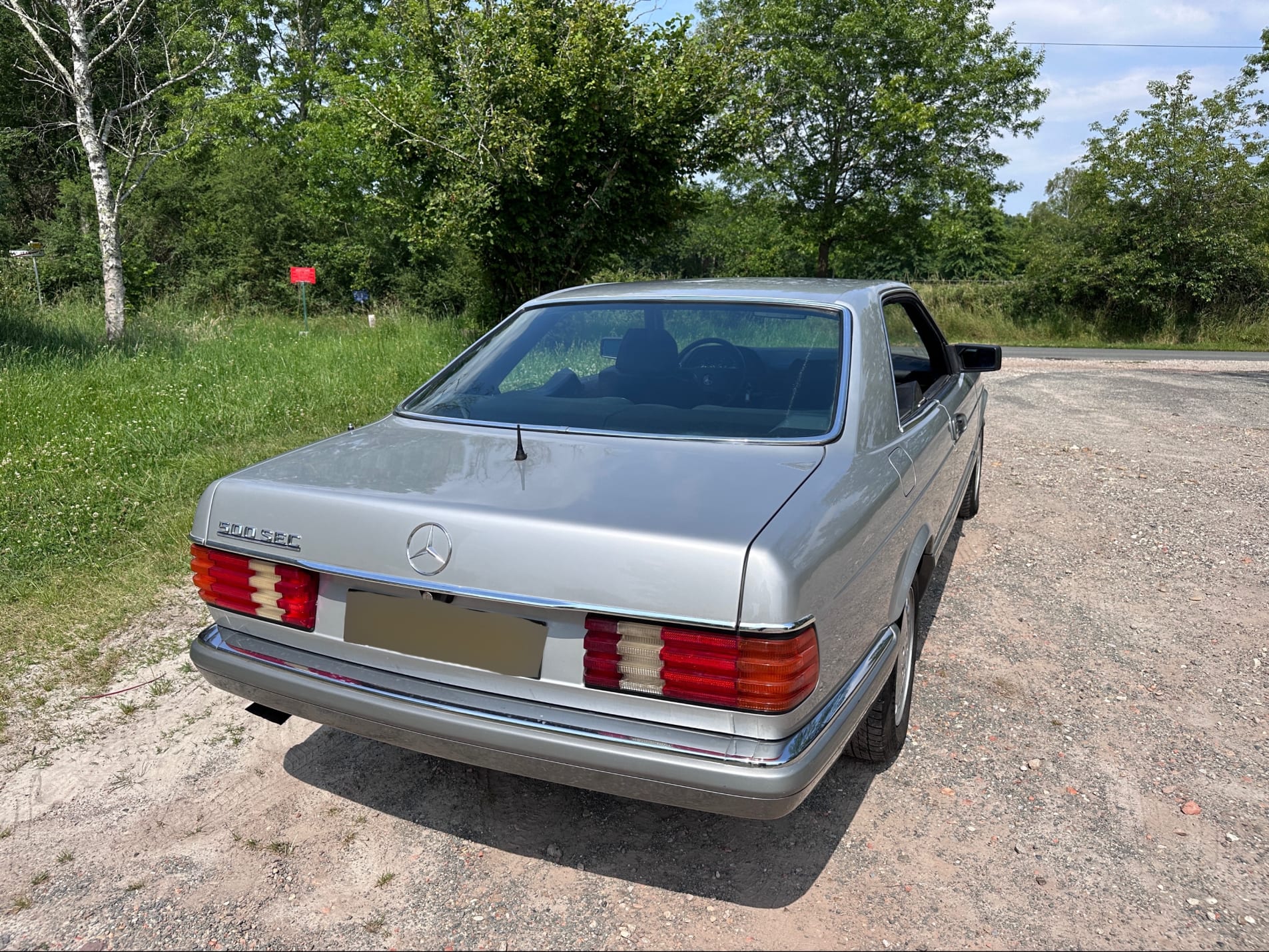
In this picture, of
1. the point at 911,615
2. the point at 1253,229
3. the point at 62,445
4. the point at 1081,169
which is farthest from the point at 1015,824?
the point at 1081,169

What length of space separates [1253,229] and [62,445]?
989 inches

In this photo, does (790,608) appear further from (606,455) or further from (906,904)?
(906,904)

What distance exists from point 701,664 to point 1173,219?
2508cm

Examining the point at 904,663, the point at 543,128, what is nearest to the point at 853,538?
the point at 904,663

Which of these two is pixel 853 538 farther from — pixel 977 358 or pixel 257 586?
pixel 977 358

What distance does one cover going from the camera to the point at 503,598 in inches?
77.9

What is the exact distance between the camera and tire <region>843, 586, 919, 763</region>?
274 centimetres

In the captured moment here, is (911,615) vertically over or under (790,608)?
under

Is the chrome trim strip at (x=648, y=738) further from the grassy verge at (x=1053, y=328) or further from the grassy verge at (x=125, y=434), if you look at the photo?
the grassy verge at (x=1053, y=328)

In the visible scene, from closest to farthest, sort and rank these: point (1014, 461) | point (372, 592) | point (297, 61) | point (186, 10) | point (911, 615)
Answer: point (372, 592) → point (911, 615) → point (1014, 461) → point (186, 10) → point (297, 61)

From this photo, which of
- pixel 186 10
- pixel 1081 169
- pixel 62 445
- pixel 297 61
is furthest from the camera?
pixel 297 61

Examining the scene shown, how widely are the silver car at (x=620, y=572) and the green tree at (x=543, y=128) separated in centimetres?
1044

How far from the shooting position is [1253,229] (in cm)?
2122

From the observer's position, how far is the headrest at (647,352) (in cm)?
311
